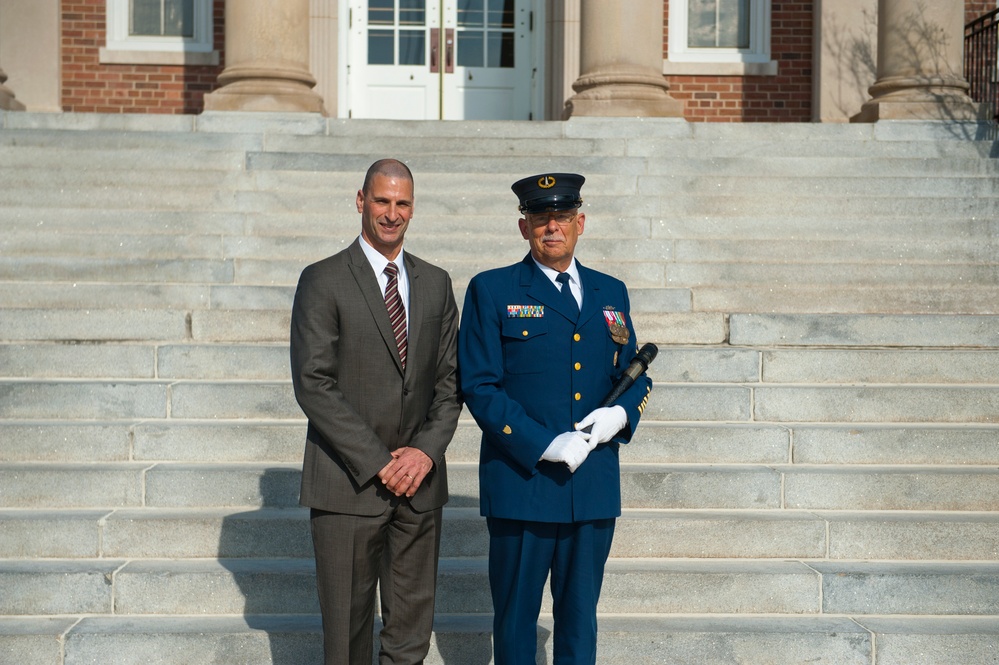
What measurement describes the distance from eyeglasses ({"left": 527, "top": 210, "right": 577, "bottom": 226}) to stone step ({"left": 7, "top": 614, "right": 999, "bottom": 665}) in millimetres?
1727

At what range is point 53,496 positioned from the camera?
512 centimetres

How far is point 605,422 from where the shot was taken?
3.48 meters

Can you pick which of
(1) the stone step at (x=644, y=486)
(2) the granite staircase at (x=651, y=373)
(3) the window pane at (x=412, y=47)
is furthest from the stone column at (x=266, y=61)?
(1) the stone step at (x=644, y=486)

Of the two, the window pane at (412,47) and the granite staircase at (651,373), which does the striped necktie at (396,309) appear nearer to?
the granite staircase at (651,373)

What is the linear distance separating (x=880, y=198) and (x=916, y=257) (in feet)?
2.42

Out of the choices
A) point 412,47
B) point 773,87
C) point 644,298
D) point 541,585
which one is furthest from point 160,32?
point 541,585

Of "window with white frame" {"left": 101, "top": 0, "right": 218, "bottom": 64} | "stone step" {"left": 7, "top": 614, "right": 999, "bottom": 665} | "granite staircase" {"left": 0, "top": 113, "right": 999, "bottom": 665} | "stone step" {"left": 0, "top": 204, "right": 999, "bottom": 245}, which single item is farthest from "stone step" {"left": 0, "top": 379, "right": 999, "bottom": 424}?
"window with white frame" {"left": 101, "top": 0, "right": 218, "bottom": 64}

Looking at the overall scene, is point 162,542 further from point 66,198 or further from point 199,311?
point 66,198

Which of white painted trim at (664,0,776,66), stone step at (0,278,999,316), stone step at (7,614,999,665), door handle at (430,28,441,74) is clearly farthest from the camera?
door handle at (430,28,441,74)

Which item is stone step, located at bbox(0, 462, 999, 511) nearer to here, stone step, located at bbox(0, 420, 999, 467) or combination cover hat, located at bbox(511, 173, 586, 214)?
stone step, located at bbox(0, 420, 999, 467)

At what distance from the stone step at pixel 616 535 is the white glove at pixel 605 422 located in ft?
5.13

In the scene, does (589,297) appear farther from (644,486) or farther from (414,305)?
(644,486)

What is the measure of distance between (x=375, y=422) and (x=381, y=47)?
9279mm

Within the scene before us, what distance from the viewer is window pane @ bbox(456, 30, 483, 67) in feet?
40.1
